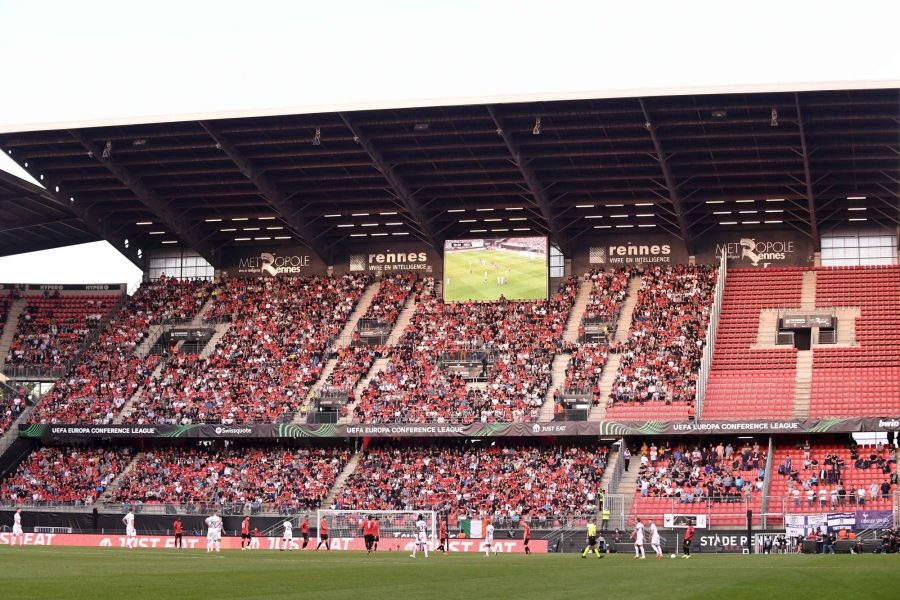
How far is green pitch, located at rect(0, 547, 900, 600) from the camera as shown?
23375mm

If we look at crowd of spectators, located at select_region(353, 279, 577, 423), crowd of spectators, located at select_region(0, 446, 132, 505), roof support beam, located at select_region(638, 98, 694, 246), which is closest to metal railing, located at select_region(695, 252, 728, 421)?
roof support beam, located at select_region(638, 98, 694, 246)

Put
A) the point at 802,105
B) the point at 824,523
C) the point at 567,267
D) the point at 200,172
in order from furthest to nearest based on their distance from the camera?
the point at 567,267 < the point at 200,172 < the point at 802,105 < the point at 824,523

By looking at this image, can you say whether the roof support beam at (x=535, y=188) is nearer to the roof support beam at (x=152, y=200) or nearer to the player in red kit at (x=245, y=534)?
the roof support beam at (x=152, y=200)

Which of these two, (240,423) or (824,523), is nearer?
(824,523)

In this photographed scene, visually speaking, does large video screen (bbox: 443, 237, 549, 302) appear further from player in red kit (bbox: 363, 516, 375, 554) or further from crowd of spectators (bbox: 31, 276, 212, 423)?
player in red kit (bbox: 363, 516, 375, 554)

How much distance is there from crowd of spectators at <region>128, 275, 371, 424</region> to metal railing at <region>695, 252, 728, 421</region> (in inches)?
795

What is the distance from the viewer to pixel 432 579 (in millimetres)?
28531

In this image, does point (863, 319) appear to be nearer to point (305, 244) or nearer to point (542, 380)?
point (542, 380)

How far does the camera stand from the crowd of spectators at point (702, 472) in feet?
181

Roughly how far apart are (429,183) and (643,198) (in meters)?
11.3

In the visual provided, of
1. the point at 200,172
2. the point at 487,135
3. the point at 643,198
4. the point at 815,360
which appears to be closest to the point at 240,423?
the point at 200,172

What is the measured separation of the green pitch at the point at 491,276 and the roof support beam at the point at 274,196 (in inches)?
313

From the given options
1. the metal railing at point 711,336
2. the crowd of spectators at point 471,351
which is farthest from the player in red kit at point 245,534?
the metal railing at point 711,336

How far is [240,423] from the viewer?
64938 millimetres
